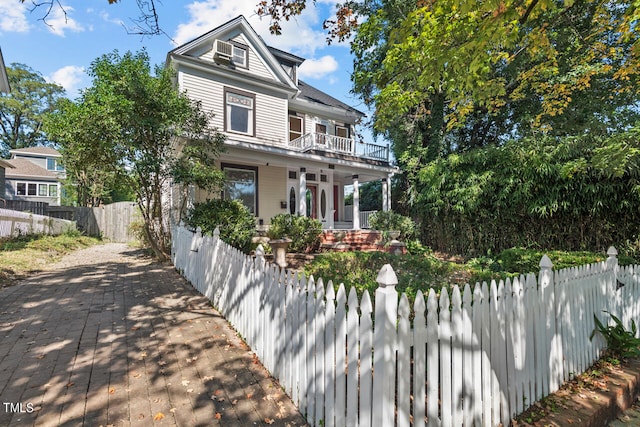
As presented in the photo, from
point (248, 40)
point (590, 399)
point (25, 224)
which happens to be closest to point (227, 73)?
point (248, 40)

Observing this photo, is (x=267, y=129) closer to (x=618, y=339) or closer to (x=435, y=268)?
(x=435, y=268)

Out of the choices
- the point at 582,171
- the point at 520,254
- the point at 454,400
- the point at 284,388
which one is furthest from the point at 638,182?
the point at 284,388

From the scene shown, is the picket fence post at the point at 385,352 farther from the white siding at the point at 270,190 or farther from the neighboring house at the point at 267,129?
the white siding at the point at 270,190

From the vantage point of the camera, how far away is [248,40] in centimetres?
1325

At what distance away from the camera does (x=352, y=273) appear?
5613 mm

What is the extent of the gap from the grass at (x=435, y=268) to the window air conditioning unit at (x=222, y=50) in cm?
956

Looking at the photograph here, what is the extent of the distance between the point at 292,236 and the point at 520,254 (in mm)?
6187

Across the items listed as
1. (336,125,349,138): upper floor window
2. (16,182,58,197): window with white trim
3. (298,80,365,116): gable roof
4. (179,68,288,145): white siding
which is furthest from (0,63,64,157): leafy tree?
(336,125,349,138): upper floor window

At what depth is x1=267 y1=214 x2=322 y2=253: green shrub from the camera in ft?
32.9

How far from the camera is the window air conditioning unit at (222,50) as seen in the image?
39.6ft

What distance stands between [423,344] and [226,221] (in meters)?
7.58

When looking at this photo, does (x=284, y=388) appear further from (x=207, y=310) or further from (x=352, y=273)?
(x=352, y=273)

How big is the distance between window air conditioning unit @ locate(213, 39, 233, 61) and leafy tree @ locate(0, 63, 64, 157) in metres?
30.2

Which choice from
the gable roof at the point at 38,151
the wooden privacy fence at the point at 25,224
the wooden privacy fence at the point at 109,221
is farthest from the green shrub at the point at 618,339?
the gable roof at the point at 38,151
